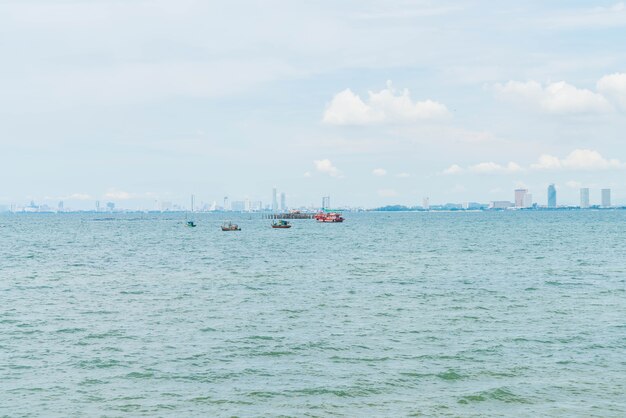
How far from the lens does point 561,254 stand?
97.5 metres

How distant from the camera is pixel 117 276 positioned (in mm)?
72625

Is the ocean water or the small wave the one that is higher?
the ocean water

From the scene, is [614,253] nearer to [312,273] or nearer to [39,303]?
[312,273]

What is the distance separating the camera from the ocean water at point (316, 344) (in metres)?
26.9

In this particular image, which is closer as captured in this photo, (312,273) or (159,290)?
(159,290)

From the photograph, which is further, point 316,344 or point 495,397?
point 316,344

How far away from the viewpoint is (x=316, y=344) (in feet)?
120

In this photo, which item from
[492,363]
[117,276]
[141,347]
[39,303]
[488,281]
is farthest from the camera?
[117,276]

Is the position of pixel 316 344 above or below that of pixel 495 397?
above

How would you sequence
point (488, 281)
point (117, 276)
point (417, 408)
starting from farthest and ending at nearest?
point (117, 276) → point (488, 281) → point (417, 408)

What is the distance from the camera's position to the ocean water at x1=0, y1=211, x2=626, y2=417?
26.9 metres

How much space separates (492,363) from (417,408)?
804 cm

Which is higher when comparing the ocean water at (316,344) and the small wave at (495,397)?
the ocean water at (316,344)

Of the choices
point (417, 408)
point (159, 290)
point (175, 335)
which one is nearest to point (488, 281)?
point (159, 290)
